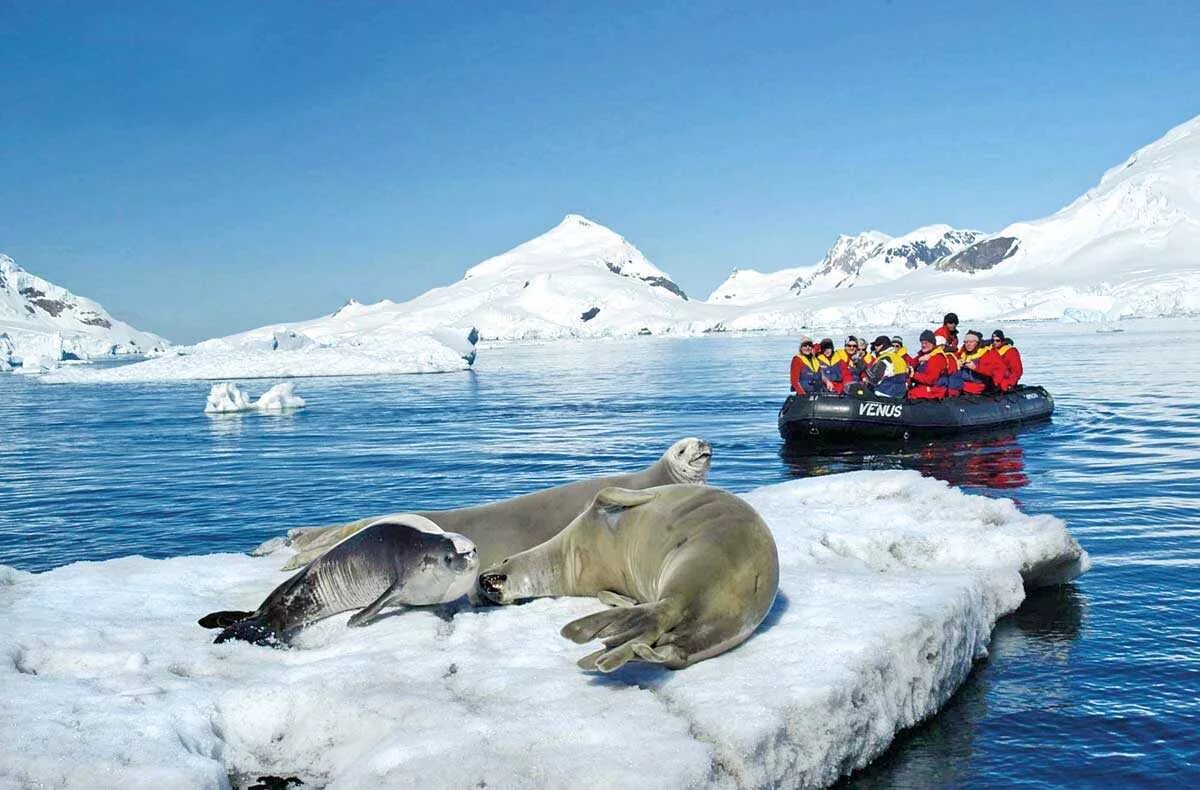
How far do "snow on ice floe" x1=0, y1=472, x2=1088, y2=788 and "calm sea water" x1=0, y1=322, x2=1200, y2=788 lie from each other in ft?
1.39

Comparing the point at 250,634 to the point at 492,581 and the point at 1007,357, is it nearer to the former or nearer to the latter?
the point at 492,581

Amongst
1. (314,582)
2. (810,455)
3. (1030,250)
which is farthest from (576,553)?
(1030,250)

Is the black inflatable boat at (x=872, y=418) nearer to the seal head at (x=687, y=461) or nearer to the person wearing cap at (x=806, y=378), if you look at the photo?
the person wearing cap at (x=806, y=378)

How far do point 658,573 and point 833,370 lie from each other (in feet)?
42.2

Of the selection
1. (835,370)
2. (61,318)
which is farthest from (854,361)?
(61,318)

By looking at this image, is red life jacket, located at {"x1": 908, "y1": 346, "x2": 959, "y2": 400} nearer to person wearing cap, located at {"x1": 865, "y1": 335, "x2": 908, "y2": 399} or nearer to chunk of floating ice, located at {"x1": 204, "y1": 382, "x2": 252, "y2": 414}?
person wearing cap, located at {"x1": 865, "y1": 335, "x2": 908, "y2": 399}

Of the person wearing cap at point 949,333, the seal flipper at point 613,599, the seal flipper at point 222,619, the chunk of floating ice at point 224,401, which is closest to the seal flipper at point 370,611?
the seal flipper at point 222,619

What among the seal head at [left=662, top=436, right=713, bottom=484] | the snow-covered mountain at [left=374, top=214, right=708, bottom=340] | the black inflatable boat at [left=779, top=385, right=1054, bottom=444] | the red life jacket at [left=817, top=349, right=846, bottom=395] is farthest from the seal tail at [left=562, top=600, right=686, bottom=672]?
the snow-covered mountain at [left=374, top=214, right=708, bottom=340]

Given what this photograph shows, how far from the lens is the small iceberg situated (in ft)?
84.0

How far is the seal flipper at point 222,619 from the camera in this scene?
15.7ft

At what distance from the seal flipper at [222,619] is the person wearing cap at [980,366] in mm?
14212

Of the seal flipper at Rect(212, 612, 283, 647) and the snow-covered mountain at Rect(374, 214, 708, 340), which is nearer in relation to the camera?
the seal flipper at Rect(212, 612, 283, 647)

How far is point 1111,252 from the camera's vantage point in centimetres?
12469

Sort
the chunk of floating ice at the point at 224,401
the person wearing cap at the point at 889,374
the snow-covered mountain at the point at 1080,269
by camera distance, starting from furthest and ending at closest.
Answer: the snow-covered mountain at the point at 1080,269
the chunk of floating ice at the point at 224,401
the person wearing cap at the point at 889,374
